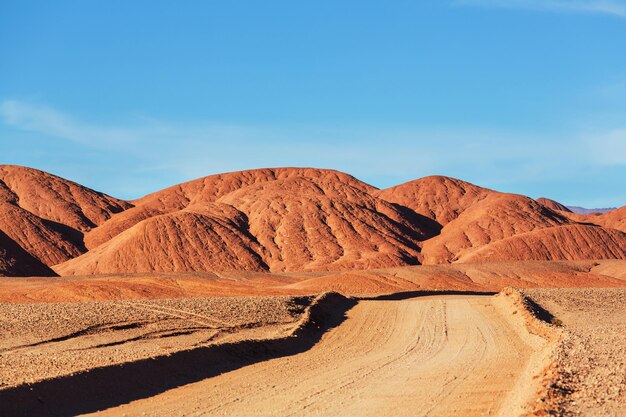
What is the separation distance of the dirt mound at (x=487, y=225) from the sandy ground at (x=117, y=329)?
3068 inches

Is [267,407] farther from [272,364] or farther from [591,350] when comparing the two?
[591,350]

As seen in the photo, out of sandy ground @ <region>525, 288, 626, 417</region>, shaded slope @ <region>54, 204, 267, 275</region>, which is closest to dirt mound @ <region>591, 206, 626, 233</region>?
shaded slope @ <region>54, 204, 267, 275</region>

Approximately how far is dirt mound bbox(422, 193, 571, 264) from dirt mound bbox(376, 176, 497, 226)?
15.3 feet

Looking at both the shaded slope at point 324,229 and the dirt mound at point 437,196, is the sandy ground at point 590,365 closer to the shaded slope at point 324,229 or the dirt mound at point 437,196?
the shaded slope at point 324,229

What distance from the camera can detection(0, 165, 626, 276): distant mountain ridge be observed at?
104562 millimetres

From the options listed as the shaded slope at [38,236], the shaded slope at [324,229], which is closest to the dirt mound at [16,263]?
the shaded slope at [324,229]

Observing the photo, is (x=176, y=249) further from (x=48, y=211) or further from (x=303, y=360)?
(x=303, y=360)

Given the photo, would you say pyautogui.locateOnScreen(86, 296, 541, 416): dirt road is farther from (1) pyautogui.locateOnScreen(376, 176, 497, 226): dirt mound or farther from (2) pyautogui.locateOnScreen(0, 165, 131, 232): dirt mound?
(2) pyautogui.locateOnScreen(0, 165, 131, 232): dirt mound

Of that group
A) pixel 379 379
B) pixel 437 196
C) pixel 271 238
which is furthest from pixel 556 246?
pixel 379 379

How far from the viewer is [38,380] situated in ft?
54.5

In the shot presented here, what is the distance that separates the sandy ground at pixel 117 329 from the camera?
66.8 ft

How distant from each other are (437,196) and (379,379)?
13856 cm

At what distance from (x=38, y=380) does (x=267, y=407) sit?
16.0 ft

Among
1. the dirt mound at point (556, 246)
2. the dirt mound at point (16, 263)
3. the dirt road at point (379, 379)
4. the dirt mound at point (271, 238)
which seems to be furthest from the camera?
the dirt mound at point (556, 246)
